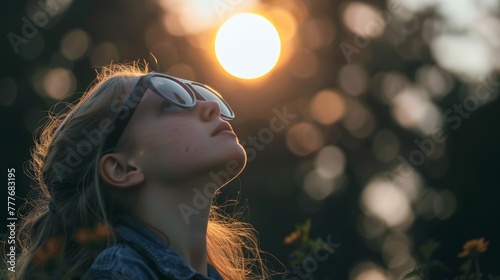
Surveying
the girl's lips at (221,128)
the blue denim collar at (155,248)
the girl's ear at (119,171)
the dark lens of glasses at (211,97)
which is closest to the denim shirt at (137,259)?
the blue denim collar at (155,248)

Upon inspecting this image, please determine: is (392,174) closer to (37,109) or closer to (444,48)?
(444,48)

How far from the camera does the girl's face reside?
3297 millimetres

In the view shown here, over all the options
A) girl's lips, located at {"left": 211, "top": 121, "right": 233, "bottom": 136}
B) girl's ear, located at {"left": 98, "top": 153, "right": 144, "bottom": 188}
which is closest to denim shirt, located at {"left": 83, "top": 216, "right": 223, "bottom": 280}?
girl's ear, located at {"left": 98, "top": 153, "right": 144, "bottom": 188}

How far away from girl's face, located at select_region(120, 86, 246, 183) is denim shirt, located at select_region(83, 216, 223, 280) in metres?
0.23

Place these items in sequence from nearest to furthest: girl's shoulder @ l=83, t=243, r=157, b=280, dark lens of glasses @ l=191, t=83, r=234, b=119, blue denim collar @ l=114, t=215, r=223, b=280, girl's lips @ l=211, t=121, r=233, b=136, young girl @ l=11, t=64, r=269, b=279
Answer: girl's shoulder @ l=83, t=243, r=157, b=280 < blue denim collar @ l=114, t=215, r=223, b=280 < young girl @ l=11, t=64, r=269, b=279 < girl's lips @ l=211, t=121, r=233, b=136 < dark lens of glasses @ l=191, t=83, r=234, b=119

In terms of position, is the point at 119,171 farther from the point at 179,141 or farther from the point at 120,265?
the point at 120,265

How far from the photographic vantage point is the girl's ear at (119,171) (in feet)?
10.9

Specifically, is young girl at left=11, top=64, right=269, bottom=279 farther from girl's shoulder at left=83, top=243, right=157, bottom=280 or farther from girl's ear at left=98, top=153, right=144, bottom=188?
girl's shoulder at left=83, top=243, right=157, bottom=280

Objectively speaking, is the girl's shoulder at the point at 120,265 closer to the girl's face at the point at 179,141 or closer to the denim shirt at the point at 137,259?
the denim shirt at the point at 137,259

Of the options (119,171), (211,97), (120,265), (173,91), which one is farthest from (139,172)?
(120,265)

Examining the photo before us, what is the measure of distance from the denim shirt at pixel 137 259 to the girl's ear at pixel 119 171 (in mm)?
140

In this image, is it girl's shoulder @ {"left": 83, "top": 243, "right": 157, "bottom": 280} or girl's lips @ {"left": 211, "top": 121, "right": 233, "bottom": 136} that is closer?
girl's shoulder @ {"left": 83, "top": 243, "right": 157, "bottom": 280}

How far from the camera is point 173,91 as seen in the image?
11.3ft

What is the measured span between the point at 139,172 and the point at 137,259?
19.7 inches
